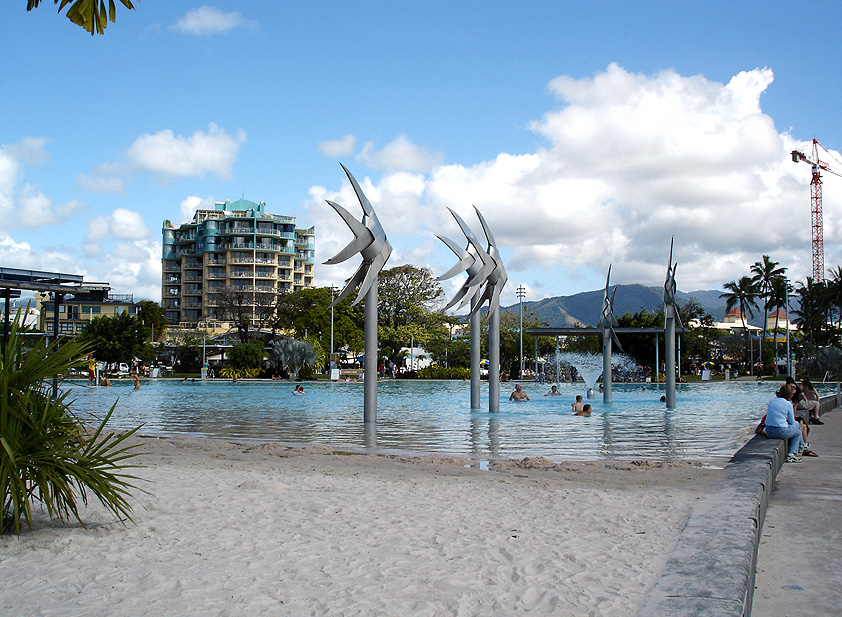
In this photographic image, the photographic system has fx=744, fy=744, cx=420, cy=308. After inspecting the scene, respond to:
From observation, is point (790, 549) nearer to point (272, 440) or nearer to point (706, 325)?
point (272, 440)

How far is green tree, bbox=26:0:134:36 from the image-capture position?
3801 millimetres

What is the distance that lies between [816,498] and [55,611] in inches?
308

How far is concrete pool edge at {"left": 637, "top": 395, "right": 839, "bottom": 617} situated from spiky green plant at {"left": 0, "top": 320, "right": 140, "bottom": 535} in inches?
150

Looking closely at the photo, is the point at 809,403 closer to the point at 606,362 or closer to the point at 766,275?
the point at 606,362

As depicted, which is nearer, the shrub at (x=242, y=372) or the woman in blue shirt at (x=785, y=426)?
the woman in blue shirt at (x=785, y=426)

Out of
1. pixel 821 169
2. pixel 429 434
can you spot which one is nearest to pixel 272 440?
pixel 429 434

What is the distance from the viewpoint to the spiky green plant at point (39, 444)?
5.46 m

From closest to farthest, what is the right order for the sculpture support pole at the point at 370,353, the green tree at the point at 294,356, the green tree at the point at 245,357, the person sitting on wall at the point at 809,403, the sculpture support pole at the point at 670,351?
the person sitting on wall at the point at 809,403 < the sculpture support pole at the point at 370,353 < the sculpture support pole at the point at 670,351 < the green tree at the point at 294,356 < the green tree at the point at 245,357

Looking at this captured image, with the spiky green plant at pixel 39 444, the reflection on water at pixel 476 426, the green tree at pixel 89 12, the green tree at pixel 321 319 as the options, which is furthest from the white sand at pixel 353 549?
the green tree at pixel 321 319

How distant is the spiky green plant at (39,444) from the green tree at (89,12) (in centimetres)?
290

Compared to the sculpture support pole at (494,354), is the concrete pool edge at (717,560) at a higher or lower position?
lower

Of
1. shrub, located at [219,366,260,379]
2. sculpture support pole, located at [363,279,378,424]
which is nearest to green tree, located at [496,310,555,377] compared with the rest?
shrub, located at [219,366,260,379]

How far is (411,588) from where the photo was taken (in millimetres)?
4602

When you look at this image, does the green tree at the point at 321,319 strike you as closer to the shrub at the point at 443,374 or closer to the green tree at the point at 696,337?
the shrub at the point at 443,374
